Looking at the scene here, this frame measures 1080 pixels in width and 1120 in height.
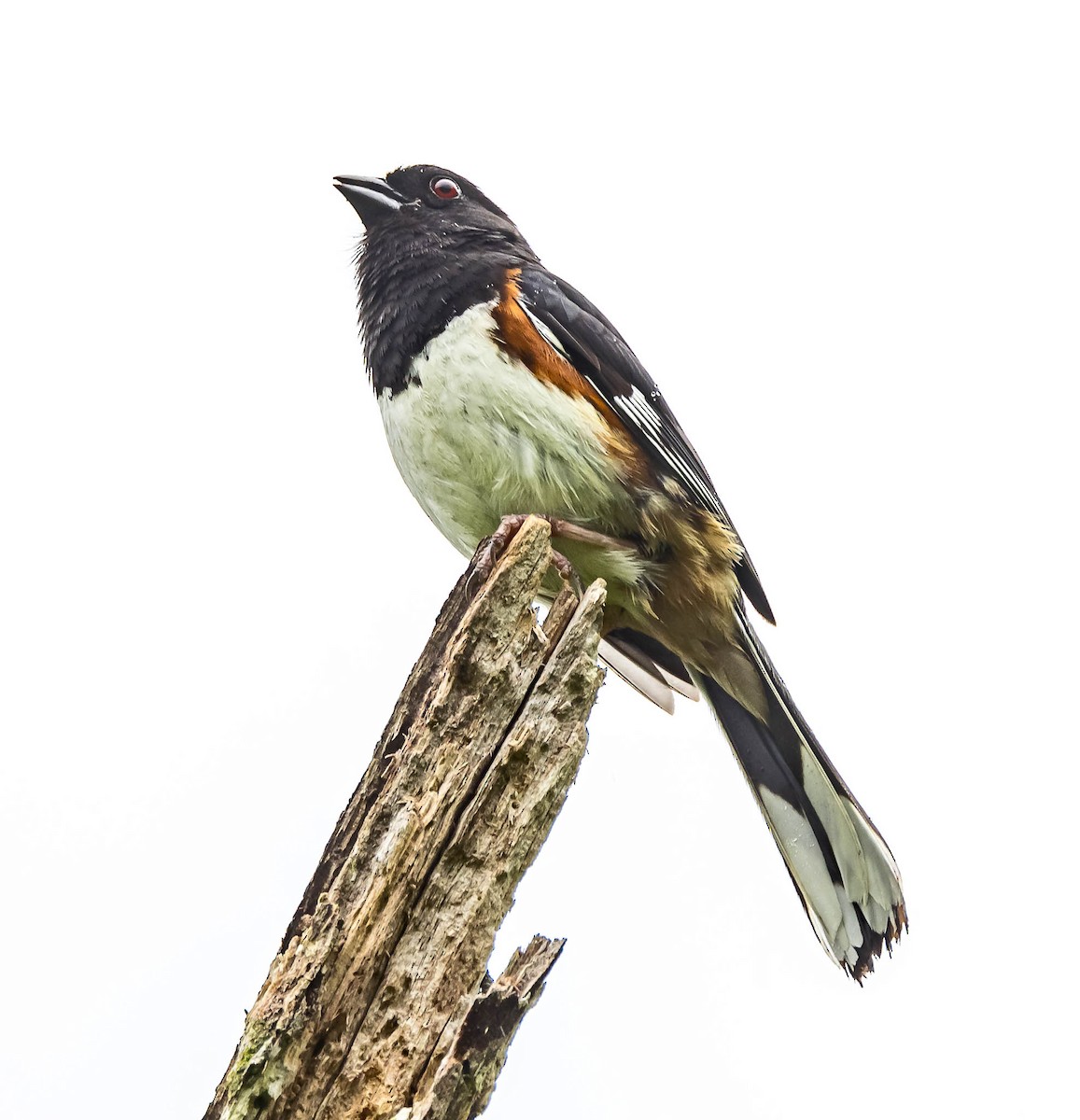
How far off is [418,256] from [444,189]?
72 cm

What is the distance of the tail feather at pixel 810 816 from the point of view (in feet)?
14.6

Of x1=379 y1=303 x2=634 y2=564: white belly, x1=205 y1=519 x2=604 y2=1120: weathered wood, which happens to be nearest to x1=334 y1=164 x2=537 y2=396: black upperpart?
x1=379 y1=303 x2=634 y2=564: white belly

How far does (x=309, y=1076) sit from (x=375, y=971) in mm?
251

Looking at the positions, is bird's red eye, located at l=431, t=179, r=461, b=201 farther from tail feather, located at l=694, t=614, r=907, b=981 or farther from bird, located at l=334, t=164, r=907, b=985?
tail feather, located at l=694, t=614, r=907, b=981

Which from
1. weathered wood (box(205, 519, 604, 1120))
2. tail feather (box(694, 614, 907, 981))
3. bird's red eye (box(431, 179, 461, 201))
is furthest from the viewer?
bird's red eye (box(431, 179, 461, 201))

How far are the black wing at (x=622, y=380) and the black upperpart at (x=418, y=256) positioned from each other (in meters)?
0.18

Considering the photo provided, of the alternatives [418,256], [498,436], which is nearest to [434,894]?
[498,436]

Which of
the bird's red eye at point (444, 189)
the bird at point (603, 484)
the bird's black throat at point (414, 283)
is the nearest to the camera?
the bird at point (603, 484)

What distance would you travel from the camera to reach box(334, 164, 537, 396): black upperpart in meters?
4.86

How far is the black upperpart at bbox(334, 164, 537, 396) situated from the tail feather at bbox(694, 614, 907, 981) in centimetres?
161

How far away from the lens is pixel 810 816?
4770mm

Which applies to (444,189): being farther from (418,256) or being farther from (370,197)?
(418,256)

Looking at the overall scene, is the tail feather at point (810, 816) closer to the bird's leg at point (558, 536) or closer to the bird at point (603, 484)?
the bird at point (603, 484)

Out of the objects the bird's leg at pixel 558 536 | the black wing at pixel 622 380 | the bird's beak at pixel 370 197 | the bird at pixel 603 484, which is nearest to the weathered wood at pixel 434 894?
the bird's leg at pixel 558 536
